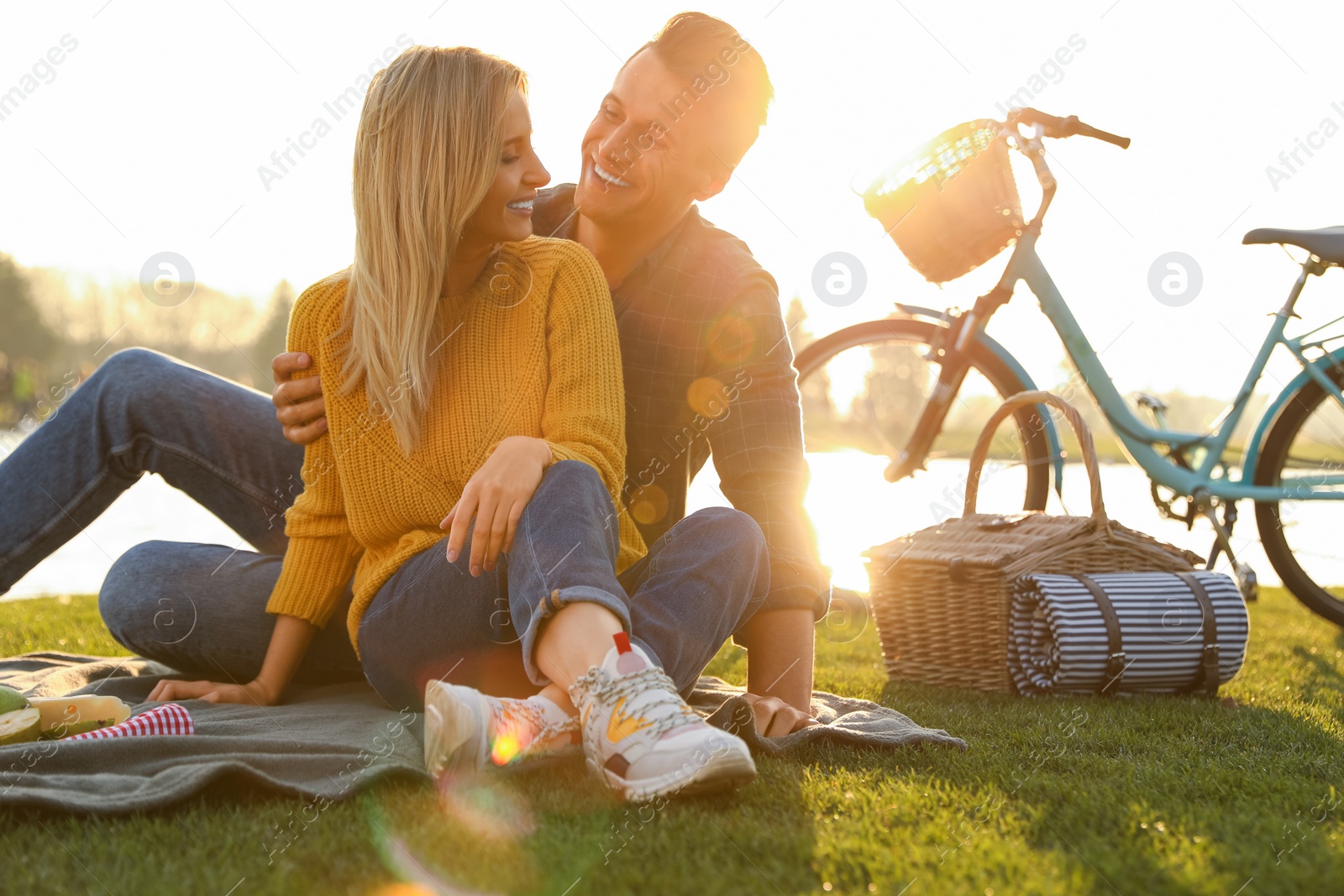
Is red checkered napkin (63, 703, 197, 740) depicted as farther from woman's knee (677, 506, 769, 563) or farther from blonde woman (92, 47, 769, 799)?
woman's knee (677, 506, 769, 563)

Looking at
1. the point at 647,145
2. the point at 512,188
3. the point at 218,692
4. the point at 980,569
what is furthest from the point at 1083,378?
the point at 218,692

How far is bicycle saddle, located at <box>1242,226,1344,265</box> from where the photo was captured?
2666 millimetres

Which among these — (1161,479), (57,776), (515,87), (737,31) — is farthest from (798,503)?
(1161,479)

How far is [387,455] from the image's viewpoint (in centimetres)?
163

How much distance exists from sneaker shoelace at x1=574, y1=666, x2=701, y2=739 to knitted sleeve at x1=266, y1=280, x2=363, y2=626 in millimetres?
675

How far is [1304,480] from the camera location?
277 cm

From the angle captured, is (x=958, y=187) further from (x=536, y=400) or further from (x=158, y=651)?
(x=158, y=651)

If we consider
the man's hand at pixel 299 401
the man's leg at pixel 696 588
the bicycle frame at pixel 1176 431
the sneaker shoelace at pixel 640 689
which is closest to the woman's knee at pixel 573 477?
the man's leg at pixel 696 588

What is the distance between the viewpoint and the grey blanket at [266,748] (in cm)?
119

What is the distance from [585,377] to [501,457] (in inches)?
10.6

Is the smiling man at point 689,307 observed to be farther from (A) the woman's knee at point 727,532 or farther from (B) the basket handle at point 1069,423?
(B) the basket handle at point 1069,423

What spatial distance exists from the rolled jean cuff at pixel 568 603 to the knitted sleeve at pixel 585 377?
271 mm

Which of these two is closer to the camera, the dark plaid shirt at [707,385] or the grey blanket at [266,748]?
the grey blanket at [266,748]

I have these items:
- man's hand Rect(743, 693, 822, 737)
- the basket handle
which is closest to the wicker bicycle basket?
the basket handle
